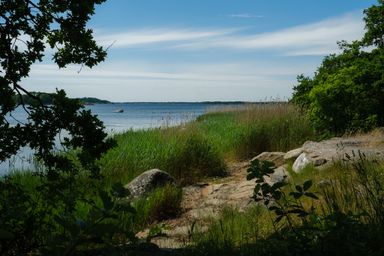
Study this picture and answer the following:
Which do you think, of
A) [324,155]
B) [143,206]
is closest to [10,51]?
[143,206]

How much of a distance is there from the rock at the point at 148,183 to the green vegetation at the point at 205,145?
0.87m

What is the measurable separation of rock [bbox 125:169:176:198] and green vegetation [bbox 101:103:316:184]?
0.87 meters

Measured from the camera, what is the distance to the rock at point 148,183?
8.89m

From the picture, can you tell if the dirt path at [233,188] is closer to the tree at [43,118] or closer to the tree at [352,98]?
the tree at [352,98]

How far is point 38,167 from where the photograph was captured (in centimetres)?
1081

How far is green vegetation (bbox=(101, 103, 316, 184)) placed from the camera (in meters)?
11.2

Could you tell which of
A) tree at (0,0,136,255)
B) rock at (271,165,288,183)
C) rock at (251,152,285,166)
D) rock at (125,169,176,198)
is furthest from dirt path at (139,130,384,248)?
tree at (0,0,136,255)

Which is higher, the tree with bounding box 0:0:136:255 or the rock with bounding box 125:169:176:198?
the tree with bounding box 0:0:136:255

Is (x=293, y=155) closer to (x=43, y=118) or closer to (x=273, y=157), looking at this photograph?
(x=273, y=157)

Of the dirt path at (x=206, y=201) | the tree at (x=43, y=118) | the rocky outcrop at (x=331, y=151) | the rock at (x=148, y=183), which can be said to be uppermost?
the tree at (x=43, y=118)

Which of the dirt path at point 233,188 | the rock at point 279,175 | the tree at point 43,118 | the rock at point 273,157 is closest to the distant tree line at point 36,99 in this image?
the tree at point 43,118

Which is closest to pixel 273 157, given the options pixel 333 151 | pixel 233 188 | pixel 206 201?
pixel 333 151

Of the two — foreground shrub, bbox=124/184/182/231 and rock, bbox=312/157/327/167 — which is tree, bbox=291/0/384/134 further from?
foreground shrub, bbox=124/184/182/231

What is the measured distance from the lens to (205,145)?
11.7 meters
